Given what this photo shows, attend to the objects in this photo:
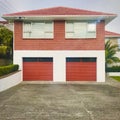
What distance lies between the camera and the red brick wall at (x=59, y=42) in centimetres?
2289

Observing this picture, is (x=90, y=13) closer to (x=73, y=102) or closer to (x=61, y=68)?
(x=61, y=68)

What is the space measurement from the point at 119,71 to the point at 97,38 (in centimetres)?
803

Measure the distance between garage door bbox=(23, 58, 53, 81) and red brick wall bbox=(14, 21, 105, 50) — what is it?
1228 mm

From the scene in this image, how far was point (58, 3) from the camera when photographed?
33.5 metres

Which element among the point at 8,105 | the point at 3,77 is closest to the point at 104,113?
the point at 8,105

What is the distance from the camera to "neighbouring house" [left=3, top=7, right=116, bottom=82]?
901 inches

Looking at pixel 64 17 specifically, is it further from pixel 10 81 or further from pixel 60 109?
pixel 60 109

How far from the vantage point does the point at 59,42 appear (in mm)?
23047

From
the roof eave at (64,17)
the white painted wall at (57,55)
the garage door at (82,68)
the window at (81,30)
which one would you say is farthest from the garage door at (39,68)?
the roof eave at (64,17)

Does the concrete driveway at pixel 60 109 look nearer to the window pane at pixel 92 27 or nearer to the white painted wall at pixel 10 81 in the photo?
the white painted wall at pixel 10 81

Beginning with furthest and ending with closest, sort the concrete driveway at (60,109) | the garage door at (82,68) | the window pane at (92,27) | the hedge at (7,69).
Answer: the garage door at (82,68) → the window pane at (92,27) → the hedge at (7,69) → the concrete driveway at (60,109)

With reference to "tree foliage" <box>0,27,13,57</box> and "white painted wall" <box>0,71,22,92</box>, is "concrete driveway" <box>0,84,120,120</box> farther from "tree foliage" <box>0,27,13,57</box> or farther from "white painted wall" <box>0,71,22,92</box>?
"tree foliage" <box>0,27,13,57</box>

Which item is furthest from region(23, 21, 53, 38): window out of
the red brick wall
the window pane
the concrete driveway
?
the concrete driveway

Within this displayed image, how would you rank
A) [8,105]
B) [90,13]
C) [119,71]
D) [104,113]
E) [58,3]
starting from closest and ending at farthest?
[104,113], [8,105], [90,13], [119,71], [58,3]
